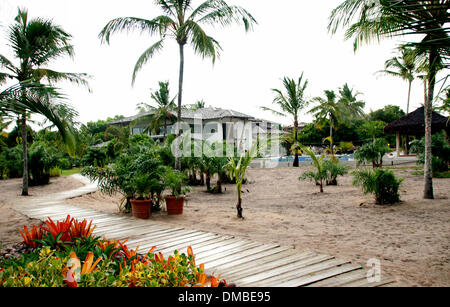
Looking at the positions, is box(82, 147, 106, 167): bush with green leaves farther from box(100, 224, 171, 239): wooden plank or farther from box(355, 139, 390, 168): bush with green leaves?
box(100, 224, 171, 239): wooden plank

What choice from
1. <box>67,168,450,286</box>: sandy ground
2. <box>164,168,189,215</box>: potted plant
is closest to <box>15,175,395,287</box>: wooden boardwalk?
<box>67,168,450,286</box>: sandy ground

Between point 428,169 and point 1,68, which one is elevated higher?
point 1,68

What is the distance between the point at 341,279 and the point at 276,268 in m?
0.62

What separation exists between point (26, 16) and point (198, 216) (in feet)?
31.3

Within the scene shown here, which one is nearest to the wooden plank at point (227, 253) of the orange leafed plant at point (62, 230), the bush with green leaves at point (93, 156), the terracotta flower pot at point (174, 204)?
the orange leafed plant at point (62, 230)

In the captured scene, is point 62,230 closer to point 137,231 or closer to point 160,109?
point 137,231

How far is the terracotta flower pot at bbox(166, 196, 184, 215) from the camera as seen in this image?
6707mm

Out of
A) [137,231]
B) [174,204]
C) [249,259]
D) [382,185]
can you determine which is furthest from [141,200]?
[382,185]

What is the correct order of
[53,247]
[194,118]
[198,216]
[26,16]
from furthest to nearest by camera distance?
[194,118]
[26,16]
[198,216]
[53,247]

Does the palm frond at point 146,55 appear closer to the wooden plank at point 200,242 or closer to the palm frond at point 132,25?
the palm frond at point 132,25

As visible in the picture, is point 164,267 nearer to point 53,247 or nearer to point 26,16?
point 53,247

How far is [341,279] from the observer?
8.88 ft

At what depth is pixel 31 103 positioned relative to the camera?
16.3ft
